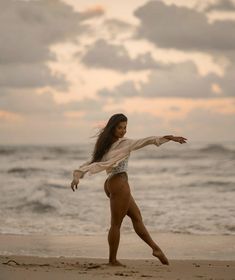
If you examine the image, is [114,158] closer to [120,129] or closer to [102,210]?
[120,129]

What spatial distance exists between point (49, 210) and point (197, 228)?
162 inches

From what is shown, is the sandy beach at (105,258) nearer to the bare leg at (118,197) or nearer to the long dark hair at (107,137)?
the bare leg at (118,197)

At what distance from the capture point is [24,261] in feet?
25.1

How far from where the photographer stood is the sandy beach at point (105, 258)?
20.7ft

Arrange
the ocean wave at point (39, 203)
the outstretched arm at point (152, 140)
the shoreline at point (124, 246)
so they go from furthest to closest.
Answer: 1. the ocean wave at point (39, 203)
2. the shoreline at point (124, 246)
3. the outstretched arm at point (152, 140)

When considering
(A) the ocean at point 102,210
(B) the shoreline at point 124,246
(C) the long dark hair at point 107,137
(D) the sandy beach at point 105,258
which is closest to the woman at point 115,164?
(C) the long dark hair at point 107,137

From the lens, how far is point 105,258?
27.7 ft

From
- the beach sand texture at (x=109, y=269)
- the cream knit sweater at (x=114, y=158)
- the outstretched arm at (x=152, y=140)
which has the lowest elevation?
the beach sand texture at (x=109, y=269)

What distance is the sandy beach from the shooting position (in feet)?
20.7

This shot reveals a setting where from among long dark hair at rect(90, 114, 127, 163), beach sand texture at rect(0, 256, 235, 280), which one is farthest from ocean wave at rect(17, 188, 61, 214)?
long dark hair at rect(90, 114, 127, 163)

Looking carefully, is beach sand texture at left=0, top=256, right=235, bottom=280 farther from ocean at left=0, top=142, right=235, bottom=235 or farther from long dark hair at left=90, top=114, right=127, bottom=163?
ocean at left=0, top=142, right=235, bottom=235

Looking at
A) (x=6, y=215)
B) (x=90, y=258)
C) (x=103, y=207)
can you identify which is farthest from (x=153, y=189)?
(x=90, y=258)

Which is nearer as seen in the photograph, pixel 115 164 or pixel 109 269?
pixel 115 164

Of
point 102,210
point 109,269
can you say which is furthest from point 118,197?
point 102,210
